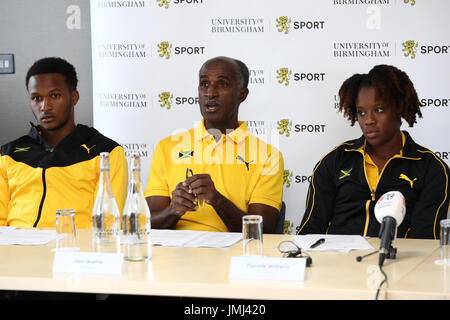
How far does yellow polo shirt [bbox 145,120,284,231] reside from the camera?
8.73 feet

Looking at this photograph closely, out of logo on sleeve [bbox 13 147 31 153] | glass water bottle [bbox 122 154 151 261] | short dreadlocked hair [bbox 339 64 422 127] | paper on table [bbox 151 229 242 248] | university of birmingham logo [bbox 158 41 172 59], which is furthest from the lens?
university of birmingham logo [bbox 158 41 172 59]

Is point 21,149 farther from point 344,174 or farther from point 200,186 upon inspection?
point 344,174

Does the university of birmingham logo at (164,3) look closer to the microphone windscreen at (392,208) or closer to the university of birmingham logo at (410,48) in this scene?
the university of birmingham logo at (410,48)

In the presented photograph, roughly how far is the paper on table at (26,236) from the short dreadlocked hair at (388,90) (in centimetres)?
145

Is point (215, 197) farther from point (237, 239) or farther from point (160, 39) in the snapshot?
point (160, 39)

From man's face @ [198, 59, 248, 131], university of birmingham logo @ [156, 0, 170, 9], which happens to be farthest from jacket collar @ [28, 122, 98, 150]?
university of birmingham logo @ [156, 0, 170, 9]

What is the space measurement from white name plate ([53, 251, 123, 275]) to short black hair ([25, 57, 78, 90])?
1559mm

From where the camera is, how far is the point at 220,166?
278 cm

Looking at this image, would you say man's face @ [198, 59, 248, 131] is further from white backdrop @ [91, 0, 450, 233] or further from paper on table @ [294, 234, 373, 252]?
paper on table @ [294, 234, 373, 252]

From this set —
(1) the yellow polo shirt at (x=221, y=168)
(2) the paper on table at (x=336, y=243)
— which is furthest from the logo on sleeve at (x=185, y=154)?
(2) the paper on table at (x=336, y=243)

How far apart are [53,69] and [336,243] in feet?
5.75
